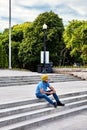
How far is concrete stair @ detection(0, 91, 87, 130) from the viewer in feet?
35.1

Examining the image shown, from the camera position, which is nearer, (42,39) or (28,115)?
(28,115)

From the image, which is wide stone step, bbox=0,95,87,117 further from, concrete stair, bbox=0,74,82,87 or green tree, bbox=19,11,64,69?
green tree, bbox=19,11,64,69

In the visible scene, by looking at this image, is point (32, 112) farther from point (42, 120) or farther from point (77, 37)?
point (77, 37)

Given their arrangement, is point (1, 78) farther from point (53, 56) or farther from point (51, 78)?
point (53, 56)

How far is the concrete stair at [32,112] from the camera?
35.1 feet

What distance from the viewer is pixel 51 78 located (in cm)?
2600

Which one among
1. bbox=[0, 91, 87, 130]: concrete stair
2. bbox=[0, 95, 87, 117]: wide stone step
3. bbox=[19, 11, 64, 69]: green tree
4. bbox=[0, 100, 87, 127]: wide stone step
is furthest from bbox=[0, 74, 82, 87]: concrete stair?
bbox=[19, 11, 64, 69]: green tree

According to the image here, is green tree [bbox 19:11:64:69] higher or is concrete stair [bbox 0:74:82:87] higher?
green tree [bbox 19:11:64:69]

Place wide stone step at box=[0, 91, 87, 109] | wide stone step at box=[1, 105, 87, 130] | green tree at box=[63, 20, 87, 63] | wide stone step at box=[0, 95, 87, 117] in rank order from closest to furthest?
wide stone step at box=[1, 105, 87, 130]
wide stone step at box=[0, 95, 87, 117]
wide stone step at box=[0, 91, 87, 109]
green tree at box=[63, 20, 87, 63]

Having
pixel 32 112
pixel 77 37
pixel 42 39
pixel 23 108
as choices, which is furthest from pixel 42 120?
pixel 42 39

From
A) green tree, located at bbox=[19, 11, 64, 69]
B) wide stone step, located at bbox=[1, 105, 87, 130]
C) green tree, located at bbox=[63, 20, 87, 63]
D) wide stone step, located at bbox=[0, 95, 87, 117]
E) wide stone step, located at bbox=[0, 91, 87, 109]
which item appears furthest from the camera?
green tree, located at bbox=[19, 11, 64, 69]

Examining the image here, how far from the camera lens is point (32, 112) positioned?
12.1 meters

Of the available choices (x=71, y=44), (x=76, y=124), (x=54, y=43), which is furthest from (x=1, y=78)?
(x=54, y=43)

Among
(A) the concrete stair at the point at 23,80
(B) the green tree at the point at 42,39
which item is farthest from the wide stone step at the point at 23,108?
(B) the green tree at the point at 42,39
